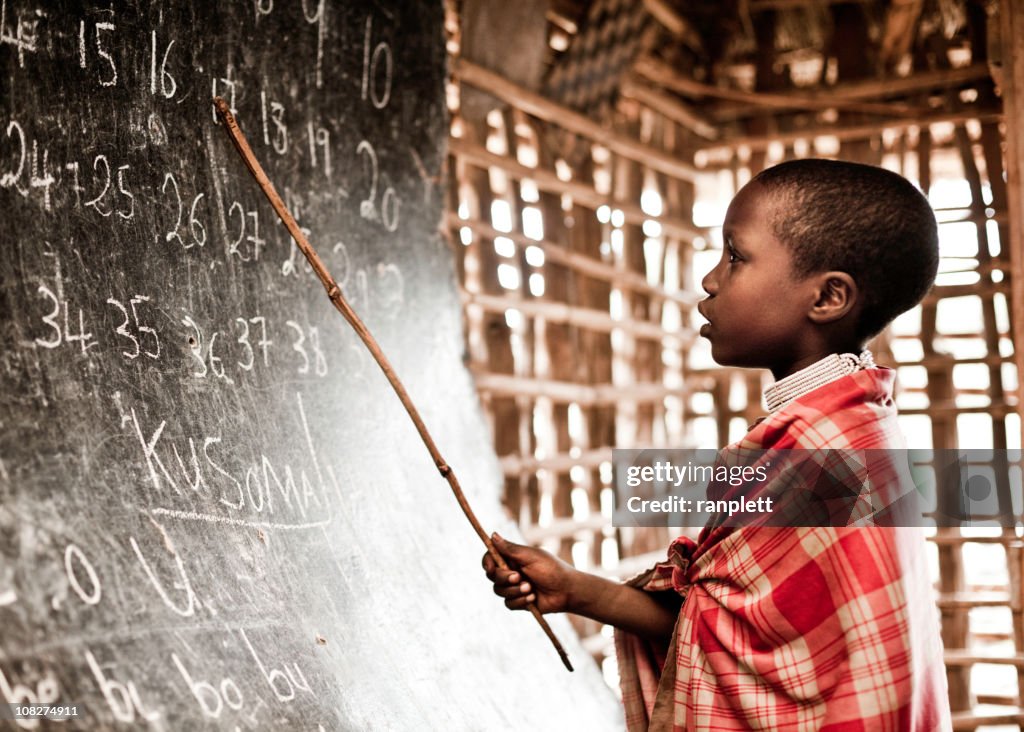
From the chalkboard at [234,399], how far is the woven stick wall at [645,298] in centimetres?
72

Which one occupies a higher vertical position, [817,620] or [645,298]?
[645,298]

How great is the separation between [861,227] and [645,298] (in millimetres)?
2068

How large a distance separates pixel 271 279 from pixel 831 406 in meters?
0.68

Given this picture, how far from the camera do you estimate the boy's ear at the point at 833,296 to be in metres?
1.10

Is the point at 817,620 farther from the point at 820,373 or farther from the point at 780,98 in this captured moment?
the point at 780,98

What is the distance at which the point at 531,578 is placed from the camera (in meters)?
1.15

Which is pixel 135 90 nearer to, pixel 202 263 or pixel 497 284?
pixel 202 263

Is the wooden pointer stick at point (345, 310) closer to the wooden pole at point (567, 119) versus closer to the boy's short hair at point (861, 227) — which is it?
the boy's short hair at point (861, 227)

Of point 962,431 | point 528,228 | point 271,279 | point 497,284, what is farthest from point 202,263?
point 962,431

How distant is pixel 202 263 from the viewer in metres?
1.18

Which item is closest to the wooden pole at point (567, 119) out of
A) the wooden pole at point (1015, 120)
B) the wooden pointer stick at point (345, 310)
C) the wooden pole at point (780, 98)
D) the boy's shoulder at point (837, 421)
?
the wooden pole at point (780, 98)

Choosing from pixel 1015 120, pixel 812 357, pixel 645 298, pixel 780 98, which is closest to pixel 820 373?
pixel 812 357

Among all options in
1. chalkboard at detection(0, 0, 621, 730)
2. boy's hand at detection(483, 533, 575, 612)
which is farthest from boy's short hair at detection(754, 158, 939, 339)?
chalkboard at detection(0, 0, 621, 730)

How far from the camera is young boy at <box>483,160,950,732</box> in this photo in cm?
101
